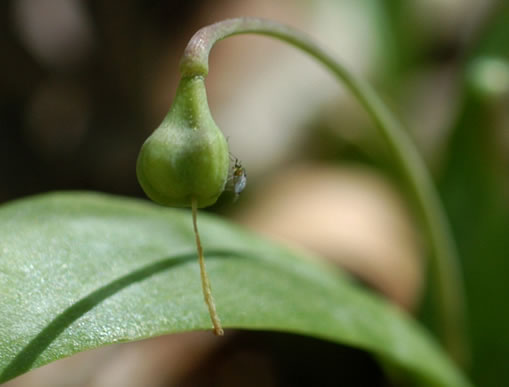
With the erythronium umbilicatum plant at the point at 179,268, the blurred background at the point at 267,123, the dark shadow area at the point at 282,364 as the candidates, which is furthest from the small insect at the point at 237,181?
the dark shadow area at the point at 282,364

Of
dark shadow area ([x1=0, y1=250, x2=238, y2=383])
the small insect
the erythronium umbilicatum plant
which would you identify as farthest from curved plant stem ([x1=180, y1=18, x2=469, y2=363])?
dark shadow area ([x1=0, y1=250, x2=238, y2=383])

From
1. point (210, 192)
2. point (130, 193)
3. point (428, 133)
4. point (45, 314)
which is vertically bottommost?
point (45, 314)

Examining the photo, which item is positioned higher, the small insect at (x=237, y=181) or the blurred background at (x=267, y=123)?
the blurred background at (x=267, y=123)

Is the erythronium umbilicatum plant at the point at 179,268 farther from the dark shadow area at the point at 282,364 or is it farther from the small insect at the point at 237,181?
the dark shadow area at the point at 282,364

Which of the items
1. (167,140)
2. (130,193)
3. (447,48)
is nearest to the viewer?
(167,140)

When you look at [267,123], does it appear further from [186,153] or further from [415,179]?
[186,153]

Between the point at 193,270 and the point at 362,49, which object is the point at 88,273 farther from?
the point at 362,49

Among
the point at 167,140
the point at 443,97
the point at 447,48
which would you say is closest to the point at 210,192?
the point at 167,140

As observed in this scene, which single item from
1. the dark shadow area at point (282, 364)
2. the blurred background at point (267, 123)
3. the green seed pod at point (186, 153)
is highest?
the blurred background at point (267, 123)
